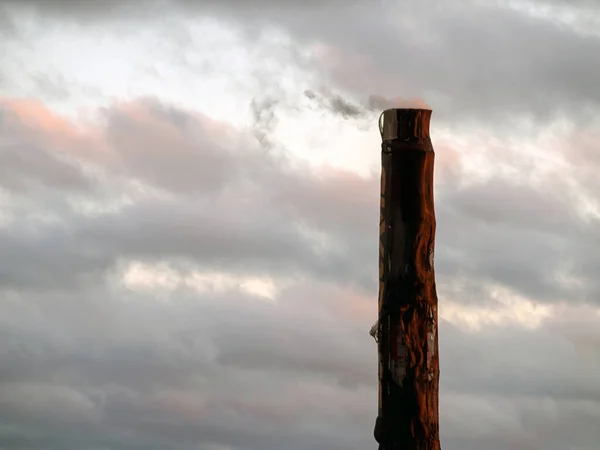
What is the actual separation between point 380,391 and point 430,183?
1831 mm

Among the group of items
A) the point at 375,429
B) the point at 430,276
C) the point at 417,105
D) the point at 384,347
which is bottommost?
the point at 375,429

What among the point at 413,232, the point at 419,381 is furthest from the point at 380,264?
the point at 419,381

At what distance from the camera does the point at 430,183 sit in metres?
8.55

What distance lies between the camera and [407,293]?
8.36 metres

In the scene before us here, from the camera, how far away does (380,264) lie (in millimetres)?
8547

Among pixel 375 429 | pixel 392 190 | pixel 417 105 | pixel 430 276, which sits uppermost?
pixel 417 105

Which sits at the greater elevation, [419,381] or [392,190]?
[392,190]

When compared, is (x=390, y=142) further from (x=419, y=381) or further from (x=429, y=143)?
(x=419, y=381)

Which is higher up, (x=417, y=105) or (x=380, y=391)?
(x=417, y=105)

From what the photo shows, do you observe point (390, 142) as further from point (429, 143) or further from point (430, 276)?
point (430, 276)

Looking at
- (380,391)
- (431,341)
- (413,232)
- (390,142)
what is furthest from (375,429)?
(390,142)

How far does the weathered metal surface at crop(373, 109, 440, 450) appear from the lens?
27.2ft

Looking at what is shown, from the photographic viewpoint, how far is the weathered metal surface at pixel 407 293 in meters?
8.29

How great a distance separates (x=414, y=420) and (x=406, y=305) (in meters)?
0.95
